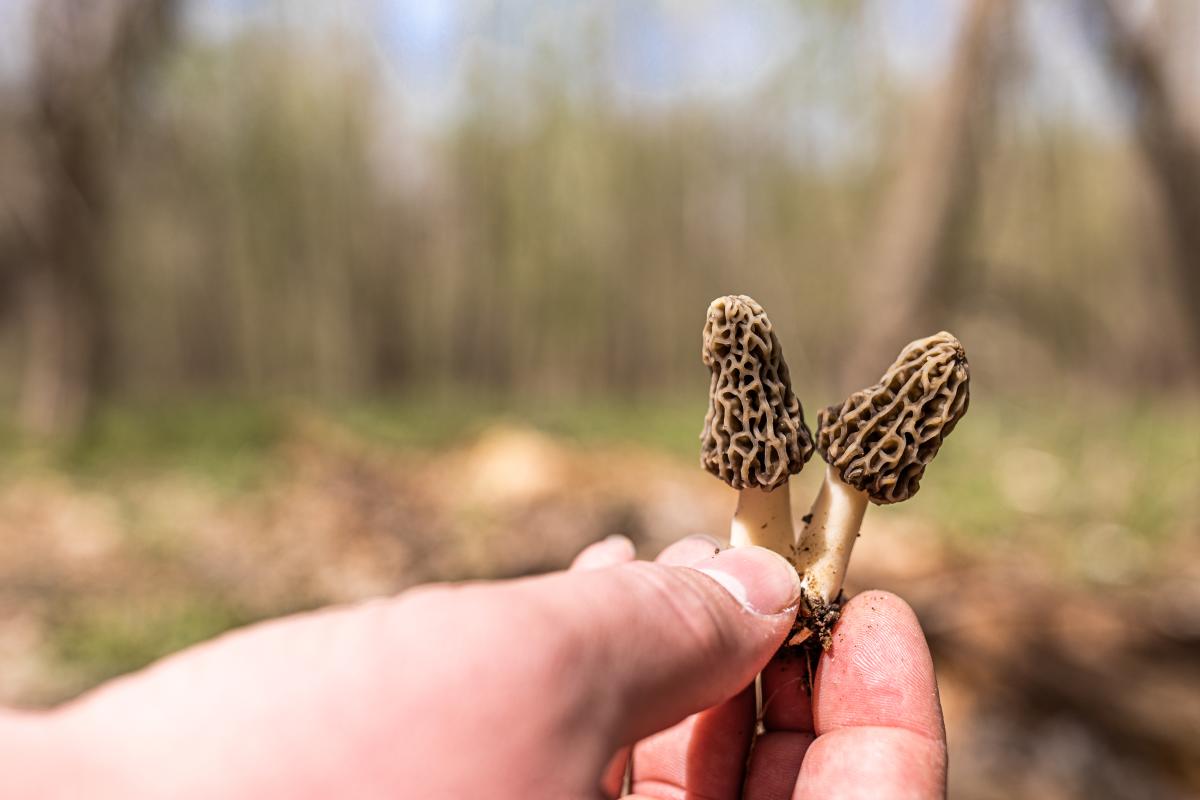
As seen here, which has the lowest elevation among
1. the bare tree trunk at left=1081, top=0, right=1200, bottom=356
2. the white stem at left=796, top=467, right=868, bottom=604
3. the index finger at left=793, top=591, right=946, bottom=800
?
the index finger at left=793, top=591, right=946, bottom=800

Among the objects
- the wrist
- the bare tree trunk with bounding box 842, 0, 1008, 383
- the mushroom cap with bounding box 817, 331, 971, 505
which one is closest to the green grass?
the wrist

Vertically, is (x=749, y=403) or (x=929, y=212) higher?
(x=929, y=212)

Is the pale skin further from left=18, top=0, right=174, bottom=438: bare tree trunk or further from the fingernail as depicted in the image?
left=18, top=0, right=174, bottom=438: bare tree trunk

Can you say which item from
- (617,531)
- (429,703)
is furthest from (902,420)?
(617,531)

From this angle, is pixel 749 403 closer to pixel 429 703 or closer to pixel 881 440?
pixel 881 440

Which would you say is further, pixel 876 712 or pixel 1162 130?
pixel 1162 130

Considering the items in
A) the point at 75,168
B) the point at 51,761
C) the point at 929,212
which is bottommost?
the point at 51,761
